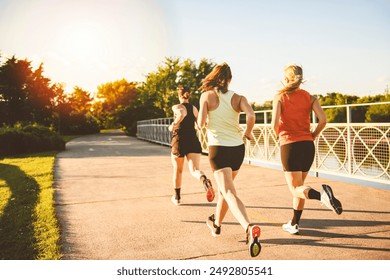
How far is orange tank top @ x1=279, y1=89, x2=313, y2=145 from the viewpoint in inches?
138

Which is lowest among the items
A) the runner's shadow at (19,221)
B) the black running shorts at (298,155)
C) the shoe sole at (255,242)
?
the runner's shadow at (19,221)

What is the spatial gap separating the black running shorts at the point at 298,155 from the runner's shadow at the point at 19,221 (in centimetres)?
260

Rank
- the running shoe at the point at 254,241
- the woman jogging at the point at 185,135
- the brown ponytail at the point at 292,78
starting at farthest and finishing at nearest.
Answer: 1. the woman jogging at the point at 185,135
2. the brown ponytail at the point at 292,78
3. the running shoe at the point at 254,241

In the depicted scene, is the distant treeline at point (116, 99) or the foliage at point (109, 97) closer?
the distant treeline at point (116, 99)

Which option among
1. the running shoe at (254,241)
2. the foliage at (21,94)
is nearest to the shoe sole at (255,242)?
the running shoe at (254,241)

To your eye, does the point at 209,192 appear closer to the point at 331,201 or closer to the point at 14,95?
the point at 331,201

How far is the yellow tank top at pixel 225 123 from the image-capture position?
329 cm

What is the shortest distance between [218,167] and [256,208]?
1.94 metres

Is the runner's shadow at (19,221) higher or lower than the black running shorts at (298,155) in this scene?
lower

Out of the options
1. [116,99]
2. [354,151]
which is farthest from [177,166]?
[116,99]

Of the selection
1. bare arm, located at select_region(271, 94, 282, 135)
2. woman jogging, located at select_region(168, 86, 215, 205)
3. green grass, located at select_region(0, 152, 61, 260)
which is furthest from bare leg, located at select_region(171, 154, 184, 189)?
bare arm, located at select_region(271, 94, 282, 135)

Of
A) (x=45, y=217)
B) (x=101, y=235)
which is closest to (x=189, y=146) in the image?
(x=101, y=235)

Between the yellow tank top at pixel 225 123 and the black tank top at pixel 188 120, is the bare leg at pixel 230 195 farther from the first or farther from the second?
the black tank top at pixel 188 120
